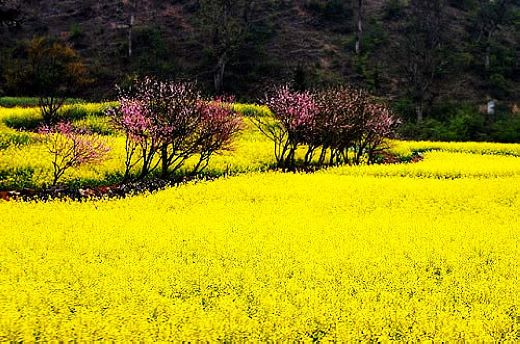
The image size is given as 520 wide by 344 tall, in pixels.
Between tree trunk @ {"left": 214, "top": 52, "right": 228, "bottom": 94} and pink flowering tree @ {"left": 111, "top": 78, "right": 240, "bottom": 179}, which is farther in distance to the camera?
tree trunk @ {"left": 214, "top": 52, "right": 228, "bottom": 94}

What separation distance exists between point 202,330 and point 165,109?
51.1 feet

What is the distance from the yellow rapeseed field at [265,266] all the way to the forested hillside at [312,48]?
29774 millimetres

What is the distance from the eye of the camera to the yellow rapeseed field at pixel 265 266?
723cm

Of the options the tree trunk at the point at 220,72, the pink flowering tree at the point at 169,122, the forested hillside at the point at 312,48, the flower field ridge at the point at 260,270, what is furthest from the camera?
the tree trunk at the point at 220,72

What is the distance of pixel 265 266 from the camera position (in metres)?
9.71

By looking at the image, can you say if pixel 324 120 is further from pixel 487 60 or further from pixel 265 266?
pixel 487 60

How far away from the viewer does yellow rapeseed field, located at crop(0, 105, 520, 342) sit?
7227mm

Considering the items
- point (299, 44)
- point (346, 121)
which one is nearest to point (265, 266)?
point (346, 121)

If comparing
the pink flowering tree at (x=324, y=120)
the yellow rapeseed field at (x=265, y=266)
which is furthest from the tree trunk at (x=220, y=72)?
the yellow rapeseed field at (x=265, y=266)

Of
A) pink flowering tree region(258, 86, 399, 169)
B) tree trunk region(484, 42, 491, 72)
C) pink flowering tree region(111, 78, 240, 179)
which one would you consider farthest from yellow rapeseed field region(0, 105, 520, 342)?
tree trunk region(484, 42, 491, 72)

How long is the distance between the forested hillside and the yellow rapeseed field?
29774 mm

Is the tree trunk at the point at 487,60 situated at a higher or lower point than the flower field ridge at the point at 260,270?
higher

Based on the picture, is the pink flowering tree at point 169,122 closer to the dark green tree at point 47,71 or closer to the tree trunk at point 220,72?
the dark green tree at point 47,71

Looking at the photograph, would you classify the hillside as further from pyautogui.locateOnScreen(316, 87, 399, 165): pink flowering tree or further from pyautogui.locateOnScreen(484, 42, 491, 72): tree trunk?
pyautogui.locateOnScreen(316, 87, 399, 165): pink flowering tree
